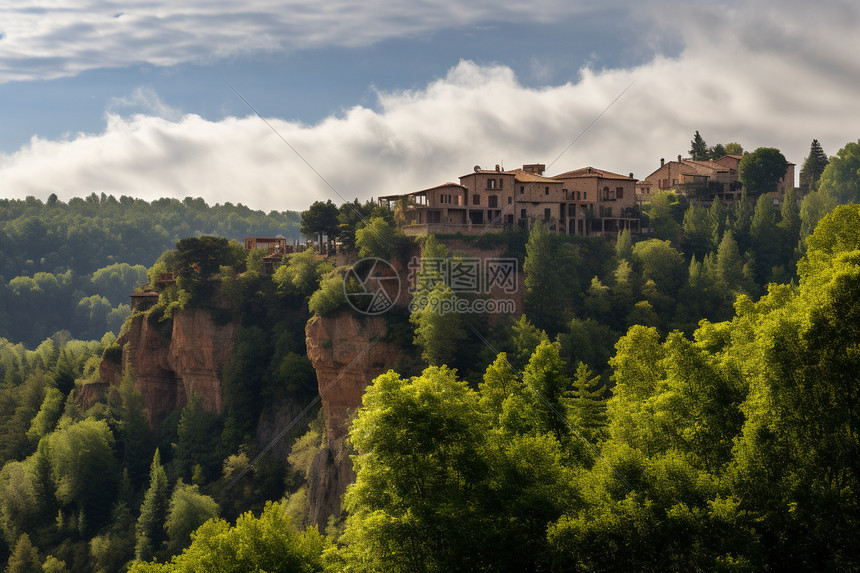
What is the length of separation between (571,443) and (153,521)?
47.5 metres

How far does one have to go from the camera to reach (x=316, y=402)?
260 ft

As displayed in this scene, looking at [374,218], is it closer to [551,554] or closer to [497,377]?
[497,377]

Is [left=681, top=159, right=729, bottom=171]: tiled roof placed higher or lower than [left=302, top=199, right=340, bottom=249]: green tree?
higher

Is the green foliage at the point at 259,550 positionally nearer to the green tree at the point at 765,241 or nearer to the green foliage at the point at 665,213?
the green foliage at the point at 665,213

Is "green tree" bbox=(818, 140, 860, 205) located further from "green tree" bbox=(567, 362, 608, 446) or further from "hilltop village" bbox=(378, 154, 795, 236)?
"green tree" bbox=(567, 362, 608, 446)

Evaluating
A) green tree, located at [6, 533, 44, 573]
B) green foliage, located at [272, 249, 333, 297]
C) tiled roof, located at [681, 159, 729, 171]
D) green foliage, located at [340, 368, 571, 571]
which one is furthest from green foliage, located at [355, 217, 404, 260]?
tiled roof, located at [681, 159, 729, 171]

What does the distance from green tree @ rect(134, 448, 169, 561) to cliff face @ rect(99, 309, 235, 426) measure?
1070cm

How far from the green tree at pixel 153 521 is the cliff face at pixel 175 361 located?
10.7m

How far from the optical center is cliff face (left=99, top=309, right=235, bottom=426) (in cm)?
8550

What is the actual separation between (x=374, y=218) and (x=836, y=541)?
179ft

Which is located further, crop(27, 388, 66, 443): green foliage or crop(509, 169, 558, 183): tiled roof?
crop(27, 388, 66, 443): green foliage

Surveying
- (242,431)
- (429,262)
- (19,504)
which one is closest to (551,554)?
(429,262)

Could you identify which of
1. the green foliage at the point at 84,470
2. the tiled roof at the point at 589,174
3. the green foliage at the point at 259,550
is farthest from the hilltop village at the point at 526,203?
the green foliage at the point at 259,550


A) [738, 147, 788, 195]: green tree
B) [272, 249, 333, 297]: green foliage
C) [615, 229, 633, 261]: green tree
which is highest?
[738, 147, 788, 195]: green tree
